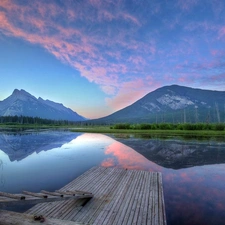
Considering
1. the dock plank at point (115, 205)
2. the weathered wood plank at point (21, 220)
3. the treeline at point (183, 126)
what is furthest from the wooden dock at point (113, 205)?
the treeline at point (183, 126)

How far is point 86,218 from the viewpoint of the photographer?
827 cm

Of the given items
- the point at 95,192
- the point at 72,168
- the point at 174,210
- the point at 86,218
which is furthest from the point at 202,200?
the point at 72,168

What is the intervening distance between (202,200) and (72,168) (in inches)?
506

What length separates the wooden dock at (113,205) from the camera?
8281 millimetres

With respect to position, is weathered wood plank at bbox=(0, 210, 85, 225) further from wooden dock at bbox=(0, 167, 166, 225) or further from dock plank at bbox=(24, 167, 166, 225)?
dock plank at bbox=(24, 167, 166, 225)

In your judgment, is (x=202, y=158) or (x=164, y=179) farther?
(x=202, y=158)

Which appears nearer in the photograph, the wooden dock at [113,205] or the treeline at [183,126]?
the wooden dock at [113,205]

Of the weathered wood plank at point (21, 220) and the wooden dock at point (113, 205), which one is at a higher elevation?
the weathered wood plank at point (21, 220)

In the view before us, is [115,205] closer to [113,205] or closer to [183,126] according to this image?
[113,205]

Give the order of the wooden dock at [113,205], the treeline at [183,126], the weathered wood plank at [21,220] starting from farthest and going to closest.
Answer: the treeline at [183,126]
the wooden dock at [113,205]
the weathered wood plank at [21,220]

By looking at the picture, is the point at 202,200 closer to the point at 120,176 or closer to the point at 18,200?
the point at 120,176

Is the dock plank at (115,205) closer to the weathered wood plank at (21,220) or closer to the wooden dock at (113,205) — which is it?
the wooden dock at (113,205)

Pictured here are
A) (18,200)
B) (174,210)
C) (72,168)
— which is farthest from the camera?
(72,168)

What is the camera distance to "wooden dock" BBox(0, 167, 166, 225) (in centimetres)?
828
